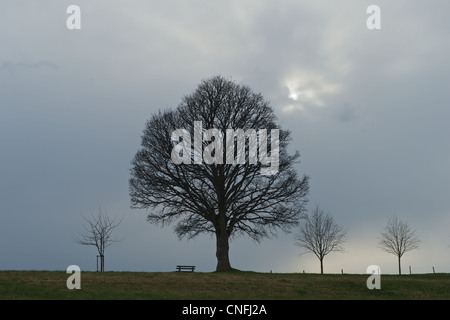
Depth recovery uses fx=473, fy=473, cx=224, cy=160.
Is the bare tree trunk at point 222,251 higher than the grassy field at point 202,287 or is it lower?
higher

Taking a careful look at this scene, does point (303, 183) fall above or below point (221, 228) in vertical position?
above

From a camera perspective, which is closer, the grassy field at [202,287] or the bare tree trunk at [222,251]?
the grassy field at [202,287]

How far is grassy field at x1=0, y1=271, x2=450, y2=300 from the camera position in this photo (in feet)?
76.8

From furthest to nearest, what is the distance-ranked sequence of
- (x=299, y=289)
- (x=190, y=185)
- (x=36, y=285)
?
(x=190, y=185), (x=299, y=289), (x=36, y=285)

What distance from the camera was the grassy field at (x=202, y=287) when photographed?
23.4 metres

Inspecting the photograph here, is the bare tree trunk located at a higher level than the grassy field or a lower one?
higher

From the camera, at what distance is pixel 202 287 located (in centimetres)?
2634

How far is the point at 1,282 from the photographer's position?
25.6 m

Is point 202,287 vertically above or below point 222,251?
below

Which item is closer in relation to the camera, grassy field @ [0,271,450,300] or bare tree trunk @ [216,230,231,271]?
grassy field @ [0,271,450,300]

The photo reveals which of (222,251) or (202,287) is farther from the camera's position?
(222,251)
